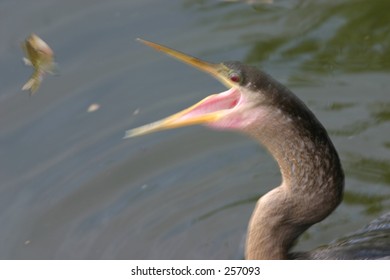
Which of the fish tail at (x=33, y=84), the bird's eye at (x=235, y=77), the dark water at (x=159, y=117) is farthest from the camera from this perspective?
the fish tail at (x=33, y=84)

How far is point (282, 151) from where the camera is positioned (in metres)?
4.57

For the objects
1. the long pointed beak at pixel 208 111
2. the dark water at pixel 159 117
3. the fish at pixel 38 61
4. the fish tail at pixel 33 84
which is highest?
the long pointed beak at pixel 208 111

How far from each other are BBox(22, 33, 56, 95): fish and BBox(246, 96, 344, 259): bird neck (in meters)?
1.77

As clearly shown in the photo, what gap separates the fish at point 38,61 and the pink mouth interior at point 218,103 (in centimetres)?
164

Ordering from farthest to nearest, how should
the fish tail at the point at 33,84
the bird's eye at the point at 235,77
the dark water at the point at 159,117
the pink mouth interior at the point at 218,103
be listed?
1. the fish tail at the point at 33,84
2. the dark water at the point at 159,117
3. the pink mouth interior at the point at 218,103
4. the bird's eye at the point at 235,77

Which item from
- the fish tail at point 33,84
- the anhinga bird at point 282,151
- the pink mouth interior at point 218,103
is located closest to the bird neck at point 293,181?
the anhinga bird at point 282,151

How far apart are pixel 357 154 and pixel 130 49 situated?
155 centimetres

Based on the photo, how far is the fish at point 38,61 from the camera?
6.00m

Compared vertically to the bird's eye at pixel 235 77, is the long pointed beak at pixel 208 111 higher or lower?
lower

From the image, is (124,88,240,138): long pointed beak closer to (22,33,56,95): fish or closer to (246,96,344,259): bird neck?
(246,96,344,259): bird neck

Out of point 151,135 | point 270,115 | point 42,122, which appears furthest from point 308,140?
point 42,122

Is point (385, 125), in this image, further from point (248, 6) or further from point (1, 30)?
point (1, 30)

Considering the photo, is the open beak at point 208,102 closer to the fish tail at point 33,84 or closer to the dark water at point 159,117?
the dark water at point 159,117

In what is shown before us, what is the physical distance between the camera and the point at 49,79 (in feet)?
19.9
